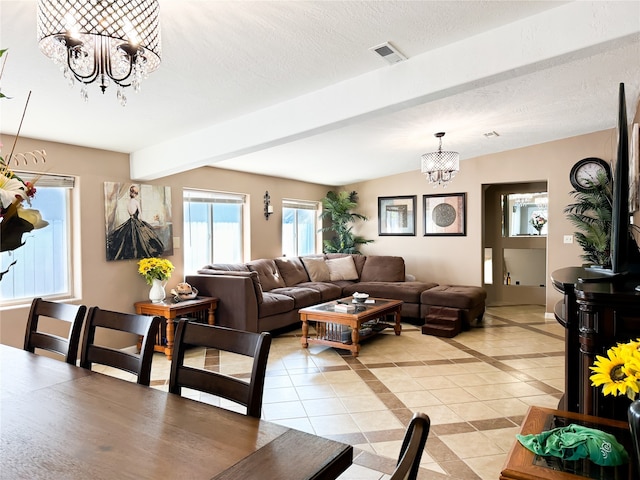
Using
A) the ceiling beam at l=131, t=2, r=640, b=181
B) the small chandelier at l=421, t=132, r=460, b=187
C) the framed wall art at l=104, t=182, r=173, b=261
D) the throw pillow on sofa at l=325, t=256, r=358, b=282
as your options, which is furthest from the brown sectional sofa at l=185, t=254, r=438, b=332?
the small chandelier at l=421, t=132, r=460, b=187

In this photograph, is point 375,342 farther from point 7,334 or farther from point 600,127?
point 600,127

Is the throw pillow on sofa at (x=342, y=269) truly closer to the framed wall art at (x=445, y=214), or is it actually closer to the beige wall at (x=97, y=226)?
the framed wall art at (x=445, y=214)

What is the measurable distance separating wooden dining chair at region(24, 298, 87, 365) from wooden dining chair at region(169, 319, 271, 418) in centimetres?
55

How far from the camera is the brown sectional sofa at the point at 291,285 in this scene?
4711 mm

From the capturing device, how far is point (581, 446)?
4.33ft

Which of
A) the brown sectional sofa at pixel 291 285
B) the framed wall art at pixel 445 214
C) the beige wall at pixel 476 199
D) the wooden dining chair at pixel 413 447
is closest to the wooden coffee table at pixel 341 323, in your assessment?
the brown sectional sofa at pixel 291 285

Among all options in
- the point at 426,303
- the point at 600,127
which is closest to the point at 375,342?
the point at 426,303

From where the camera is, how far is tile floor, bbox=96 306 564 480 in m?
2.49

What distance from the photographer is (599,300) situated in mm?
1748

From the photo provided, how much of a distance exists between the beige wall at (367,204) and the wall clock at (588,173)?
10 cm

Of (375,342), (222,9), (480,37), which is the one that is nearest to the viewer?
(222,9)

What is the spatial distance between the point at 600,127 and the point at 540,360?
3.33 metres

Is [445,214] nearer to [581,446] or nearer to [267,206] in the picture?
[267,206]

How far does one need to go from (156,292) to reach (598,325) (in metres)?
3.89
